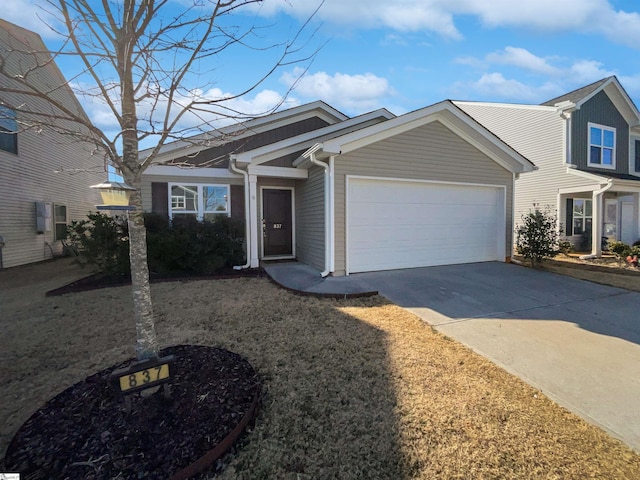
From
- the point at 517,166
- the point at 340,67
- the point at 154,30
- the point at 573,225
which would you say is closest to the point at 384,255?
the point at 340,67

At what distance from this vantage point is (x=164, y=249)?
6.99 m

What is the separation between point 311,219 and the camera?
7.86m

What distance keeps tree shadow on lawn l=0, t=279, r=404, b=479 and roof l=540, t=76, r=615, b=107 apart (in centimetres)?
1265

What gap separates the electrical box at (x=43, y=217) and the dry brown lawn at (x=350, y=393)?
719 centimetres

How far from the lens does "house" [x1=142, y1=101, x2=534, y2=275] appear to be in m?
6.80

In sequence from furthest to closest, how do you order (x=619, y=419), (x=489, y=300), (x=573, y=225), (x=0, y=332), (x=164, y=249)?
1. (x=573, y=225)
2. (x=164, y=249)
3. (x=489, y=300)
4. (x=0, y=332)
5. (x=619, y=419)

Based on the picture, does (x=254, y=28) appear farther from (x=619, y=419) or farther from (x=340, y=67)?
(x=619, y=419)

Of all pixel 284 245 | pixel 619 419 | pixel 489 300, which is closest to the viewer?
pixel 619 419

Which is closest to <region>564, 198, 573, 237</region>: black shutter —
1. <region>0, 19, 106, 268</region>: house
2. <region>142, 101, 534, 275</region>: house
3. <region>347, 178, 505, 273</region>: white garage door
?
<region>142, 101, 534, 275</region>: house

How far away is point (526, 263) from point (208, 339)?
28.8 ft

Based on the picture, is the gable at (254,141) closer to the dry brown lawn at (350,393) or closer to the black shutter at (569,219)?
the dry brown lawn at (350,393)

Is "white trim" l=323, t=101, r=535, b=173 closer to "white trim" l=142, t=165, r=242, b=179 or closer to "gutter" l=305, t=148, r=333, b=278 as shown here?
"gutter" l=305, t=148, r=333, b=278

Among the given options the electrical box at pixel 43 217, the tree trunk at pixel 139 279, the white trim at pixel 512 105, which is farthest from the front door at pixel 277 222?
the white trim at pixel 512 105

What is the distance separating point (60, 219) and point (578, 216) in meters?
21.0
